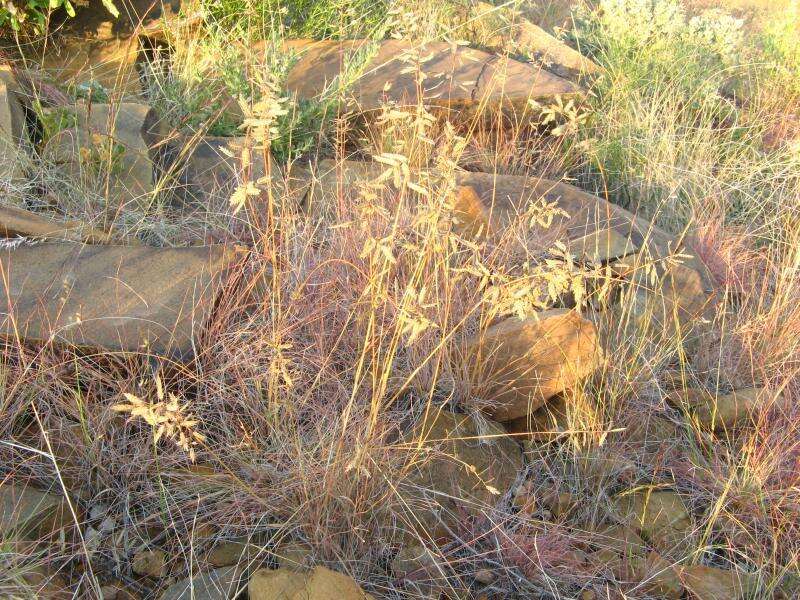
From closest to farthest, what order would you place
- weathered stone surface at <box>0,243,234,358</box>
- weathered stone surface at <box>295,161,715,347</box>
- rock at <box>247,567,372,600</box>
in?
rock at <box>247,567,372,600</box> → weathered stone surface at <box>0,243,234,358</box> → weathered stone surface at <box>295,161,715,347</box>

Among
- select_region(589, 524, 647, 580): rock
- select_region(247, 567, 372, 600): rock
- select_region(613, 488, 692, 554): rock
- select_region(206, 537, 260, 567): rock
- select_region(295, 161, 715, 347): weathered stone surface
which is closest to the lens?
select_region(247, 567, 372, 600): rock

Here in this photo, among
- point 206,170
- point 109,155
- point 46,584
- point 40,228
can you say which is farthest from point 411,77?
point 46,584

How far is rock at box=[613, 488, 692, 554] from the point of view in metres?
2.19

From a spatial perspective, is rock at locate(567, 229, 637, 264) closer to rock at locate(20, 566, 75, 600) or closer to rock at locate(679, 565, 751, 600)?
rock at locate(679, 565, 751, 600)

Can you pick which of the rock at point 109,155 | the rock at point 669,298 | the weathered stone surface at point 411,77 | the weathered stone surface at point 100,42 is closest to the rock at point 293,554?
the rock at point 669,298

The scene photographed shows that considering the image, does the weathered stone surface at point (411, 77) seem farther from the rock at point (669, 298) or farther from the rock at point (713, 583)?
the rock at point (713, 583)

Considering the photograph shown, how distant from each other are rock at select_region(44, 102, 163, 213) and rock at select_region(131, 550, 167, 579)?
4.78 feet

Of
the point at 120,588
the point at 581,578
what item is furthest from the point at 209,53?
the point at 581,578

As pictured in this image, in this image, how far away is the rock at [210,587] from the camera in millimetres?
1835

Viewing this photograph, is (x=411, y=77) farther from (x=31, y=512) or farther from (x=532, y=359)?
(x=31, y=512)

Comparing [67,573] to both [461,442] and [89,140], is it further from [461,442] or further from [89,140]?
[89,140]

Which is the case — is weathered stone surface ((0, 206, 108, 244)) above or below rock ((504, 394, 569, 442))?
above

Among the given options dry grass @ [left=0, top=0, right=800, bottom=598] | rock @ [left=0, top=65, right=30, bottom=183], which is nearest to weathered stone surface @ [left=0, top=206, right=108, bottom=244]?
dry grass @ [left=0, top=0, right=800, bottom=598]

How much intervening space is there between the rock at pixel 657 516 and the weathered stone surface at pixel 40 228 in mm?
1994
